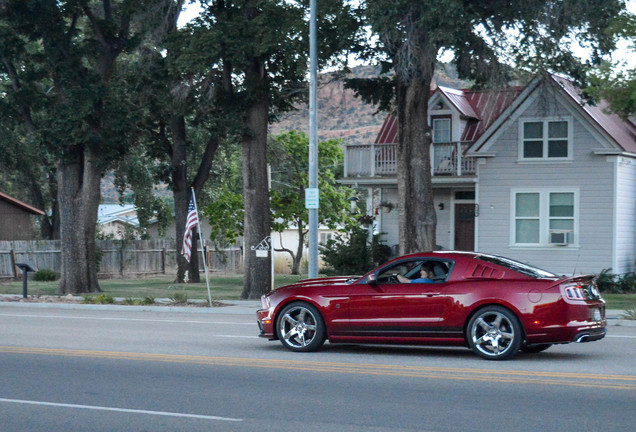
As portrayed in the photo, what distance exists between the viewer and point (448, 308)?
12.9 metres

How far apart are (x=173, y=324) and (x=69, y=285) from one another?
1173cm

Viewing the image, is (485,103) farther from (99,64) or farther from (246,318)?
(246,318)

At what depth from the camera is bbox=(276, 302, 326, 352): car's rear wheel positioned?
1380 cm

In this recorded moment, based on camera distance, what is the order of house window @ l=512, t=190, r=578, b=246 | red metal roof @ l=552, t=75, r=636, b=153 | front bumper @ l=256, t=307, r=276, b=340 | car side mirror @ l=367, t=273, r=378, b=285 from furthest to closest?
house window @ l=512, t=190, r=578, b=246 < red metal roof @ l=552, t=75, r=636, b=153 < front bumper @ l=256, t=307, r=276, b=340 < car side mirror @ l=367, t=273, r=378, b=285

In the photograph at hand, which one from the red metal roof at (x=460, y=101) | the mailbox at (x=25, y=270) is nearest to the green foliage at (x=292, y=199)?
the red metal roof at (x=460, y=101)

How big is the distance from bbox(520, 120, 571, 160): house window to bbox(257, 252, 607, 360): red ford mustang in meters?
17.3

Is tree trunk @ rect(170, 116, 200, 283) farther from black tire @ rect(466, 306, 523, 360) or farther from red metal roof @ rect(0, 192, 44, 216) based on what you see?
black tire @ rect(466, 306, 523, 360)

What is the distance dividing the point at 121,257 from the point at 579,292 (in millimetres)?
35829

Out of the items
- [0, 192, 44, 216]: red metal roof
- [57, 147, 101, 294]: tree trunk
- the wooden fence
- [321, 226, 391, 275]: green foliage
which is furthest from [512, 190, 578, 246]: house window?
[0, 192, 44, 216]: red metal roof

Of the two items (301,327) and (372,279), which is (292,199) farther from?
(372,279)

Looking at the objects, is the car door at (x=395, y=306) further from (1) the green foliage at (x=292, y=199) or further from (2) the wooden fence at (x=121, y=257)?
(2) the wooden fence at (x=121, y=257)

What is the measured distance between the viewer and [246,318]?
2167 cm

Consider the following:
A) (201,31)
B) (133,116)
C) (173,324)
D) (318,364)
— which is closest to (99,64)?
(133,116)

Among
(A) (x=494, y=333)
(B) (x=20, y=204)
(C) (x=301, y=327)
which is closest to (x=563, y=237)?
(C) (x=301, y=327)
